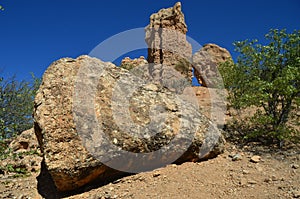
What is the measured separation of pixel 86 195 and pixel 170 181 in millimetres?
1448

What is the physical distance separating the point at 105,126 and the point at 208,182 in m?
2.01

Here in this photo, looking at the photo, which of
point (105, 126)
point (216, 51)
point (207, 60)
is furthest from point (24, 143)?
point (216, 51)

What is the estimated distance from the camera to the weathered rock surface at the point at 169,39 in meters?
18.0

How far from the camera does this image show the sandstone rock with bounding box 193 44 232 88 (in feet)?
70.1

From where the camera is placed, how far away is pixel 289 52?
6754 millimetres

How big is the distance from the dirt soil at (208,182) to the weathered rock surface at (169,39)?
1356 centimetres

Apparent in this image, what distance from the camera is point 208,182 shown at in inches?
166

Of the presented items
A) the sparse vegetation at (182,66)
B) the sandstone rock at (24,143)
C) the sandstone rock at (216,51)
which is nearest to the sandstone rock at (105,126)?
the sandstone rock at (24,143)

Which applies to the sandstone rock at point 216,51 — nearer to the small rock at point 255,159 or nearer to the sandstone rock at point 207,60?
the sandstone rock at point 207,60

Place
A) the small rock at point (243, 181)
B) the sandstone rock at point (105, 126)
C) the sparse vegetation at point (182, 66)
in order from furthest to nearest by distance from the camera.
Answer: the sparse vegetation at point (182, 66) < the sandstone rock at point (105, 126) < the small rock at point (243, 181)

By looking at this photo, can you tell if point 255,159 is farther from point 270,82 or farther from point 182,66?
point 182,66

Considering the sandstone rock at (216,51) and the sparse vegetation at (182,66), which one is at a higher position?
the sandstone rock at (216,51)

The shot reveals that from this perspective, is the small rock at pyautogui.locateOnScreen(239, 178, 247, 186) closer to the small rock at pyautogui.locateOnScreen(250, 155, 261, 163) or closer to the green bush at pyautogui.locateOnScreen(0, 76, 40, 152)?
the small rock at pyautogui.locateOnScreen(250, 155, 261, 163)

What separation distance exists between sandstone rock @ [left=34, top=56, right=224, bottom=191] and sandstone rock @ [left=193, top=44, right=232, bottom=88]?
53.1ft
